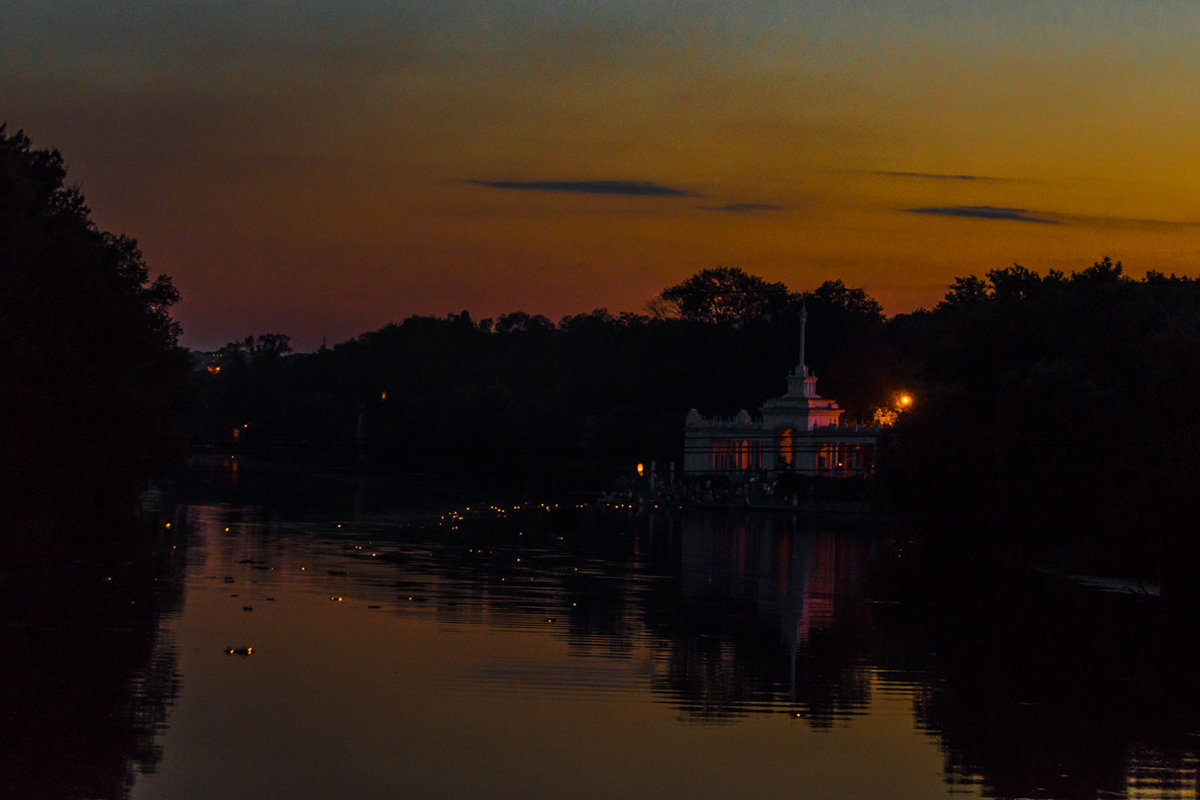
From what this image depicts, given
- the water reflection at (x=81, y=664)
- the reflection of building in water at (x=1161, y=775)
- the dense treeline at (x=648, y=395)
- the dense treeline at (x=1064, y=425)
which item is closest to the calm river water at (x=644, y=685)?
the reflection of building in water at (x=1161, y=775)

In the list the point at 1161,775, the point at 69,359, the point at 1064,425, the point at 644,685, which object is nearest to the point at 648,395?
the point at 1064,425

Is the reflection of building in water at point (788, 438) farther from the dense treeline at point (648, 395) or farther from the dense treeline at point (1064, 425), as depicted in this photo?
the dense treeline at point (1064, 425)

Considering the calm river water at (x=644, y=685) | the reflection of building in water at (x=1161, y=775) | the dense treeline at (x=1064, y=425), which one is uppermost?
the dense treeline at (x=1064, y=425)

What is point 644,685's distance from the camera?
3456cm

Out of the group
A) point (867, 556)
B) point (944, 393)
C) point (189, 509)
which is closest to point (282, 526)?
point (189, 509)

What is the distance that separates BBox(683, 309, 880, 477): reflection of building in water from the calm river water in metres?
58.4

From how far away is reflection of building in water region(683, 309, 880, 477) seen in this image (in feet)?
400

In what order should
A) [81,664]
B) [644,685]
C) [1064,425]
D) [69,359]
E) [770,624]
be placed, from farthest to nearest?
1. [1064,425]
2. [69,359]
3. [770,624]
4. [644,685]
5. [81,664]

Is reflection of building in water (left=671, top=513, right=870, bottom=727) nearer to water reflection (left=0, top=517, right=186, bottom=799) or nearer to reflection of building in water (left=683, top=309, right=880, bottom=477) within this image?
water reflection (left=0, top=517, right=186, bottom=799)

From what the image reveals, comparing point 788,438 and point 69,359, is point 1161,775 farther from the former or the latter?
point 788,438

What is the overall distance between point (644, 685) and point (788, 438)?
9139cm

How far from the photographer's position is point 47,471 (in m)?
52.5

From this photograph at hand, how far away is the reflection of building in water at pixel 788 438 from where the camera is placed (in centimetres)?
12200

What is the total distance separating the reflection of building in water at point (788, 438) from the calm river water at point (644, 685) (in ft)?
191
